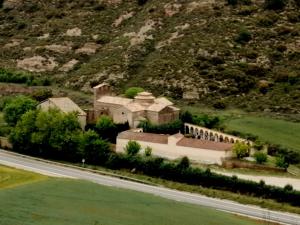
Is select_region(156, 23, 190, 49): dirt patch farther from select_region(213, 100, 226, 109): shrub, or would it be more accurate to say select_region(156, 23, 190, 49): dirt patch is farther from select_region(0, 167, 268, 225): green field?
select_region(0, 167, 268, 225): green field

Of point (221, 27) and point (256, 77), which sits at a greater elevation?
point (221, 27)

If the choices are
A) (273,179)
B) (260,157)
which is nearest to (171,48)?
(260,157)

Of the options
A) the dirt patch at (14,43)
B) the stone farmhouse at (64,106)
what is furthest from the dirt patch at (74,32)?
the stone farmhouse at (64,106)

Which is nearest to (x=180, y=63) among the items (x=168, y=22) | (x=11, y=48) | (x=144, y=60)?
(x=144, y=60)

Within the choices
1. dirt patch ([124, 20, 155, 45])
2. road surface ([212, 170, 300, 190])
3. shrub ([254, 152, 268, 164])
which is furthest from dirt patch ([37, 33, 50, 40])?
shrub ([254, 152, 268, 164])

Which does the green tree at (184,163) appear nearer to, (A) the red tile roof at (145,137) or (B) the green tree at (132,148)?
(A) the red tile roof at (145,137)

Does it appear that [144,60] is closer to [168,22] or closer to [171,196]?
[168,22]
